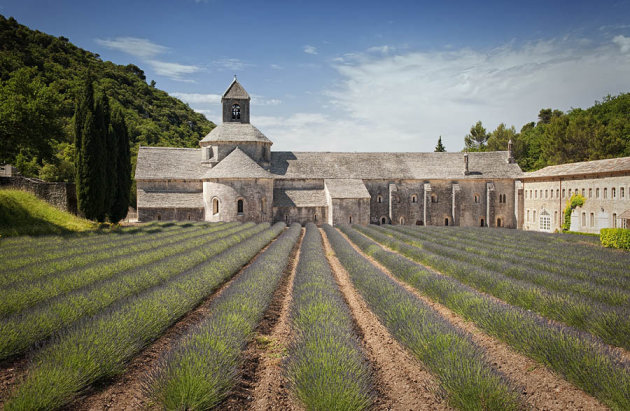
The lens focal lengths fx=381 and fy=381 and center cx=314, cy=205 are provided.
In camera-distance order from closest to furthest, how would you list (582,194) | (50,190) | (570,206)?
A: (50,190) < (582,194) < (570,206)

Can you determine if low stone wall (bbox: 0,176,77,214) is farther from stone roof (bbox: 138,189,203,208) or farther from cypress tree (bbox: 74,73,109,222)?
stone roof (bbox: 138,189,203,208)

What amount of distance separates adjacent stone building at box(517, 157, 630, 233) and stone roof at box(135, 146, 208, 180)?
33.0 meters

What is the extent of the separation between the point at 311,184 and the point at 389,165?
30.0 feet

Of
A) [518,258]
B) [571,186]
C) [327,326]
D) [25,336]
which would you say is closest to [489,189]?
[571,186]

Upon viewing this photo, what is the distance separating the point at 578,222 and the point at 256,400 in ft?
113

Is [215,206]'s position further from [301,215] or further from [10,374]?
[10,374]

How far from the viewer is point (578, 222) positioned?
102ft

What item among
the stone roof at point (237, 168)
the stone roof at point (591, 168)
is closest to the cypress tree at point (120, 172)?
the stone roof at point (237, 168)

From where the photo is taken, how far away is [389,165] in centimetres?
4178

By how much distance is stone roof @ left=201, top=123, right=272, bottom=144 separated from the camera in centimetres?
3879

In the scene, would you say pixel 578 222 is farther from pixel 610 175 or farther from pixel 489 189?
pixel 489 189

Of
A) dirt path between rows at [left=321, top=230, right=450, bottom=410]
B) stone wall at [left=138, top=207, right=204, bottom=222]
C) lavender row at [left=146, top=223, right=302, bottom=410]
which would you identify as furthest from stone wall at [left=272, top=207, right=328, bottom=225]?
dirt path between rows at [left=321, top=230, right=450, bottom=410]

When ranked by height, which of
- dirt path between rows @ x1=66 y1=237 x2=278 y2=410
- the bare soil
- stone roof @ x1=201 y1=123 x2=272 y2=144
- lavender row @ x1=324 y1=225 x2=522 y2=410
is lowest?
dirt path between rows @ x1=66 y1=237 x2=278 y2=410

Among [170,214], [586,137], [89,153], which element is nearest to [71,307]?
[89,153]
